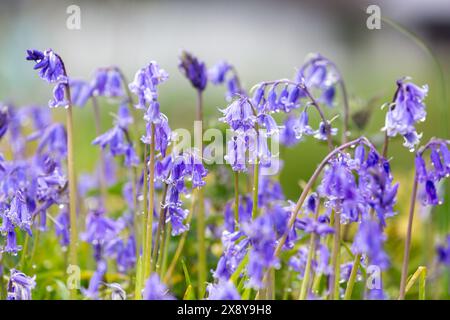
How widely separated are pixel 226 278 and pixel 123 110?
1.24m

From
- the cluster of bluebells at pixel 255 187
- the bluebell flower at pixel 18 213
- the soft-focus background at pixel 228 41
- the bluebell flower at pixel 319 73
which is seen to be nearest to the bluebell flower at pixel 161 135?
the cluster of bluebells at pixel 255 187

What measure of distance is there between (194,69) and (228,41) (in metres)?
9.31

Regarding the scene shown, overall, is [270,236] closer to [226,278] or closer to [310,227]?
[310,227]

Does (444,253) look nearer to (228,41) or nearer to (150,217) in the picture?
(150,217)

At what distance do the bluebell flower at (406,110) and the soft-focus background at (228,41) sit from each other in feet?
16.9

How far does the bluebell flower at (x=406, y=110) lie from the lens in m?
2.01

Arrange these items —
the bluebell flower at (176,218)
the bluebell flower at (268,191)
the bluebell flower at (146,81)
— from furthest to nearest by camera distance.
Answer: the bluebell flower at (268,191) < the bluebell flower at (176,218) < the bluebell flower at (146,81)

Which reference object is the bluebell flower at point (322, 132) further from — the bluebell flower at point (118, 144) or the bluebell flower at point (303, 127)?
the bluebell flower at point (118, 144)

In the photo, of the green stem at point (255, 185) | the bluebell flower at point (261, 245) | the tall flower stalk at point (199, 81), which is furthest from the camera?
the tall flower stalk at point (199, 81)

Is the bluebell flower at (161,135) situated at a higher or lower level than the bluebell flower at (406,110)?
lower

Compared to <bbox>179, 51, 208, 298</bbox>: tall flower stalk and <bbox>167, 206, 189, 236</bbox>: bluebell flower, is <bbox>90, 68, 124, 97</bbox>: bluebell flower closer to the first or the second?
<bbox>179, 51, 208, 298</bbox>: tall flower stalk

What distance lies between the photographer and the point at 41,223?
2674 mm

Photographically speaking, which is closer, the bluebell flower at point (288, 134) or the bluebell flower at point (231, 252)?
the bluebell flower at point (231, 252)

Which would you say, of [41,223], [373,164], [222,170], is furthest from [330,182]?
[222,170]
